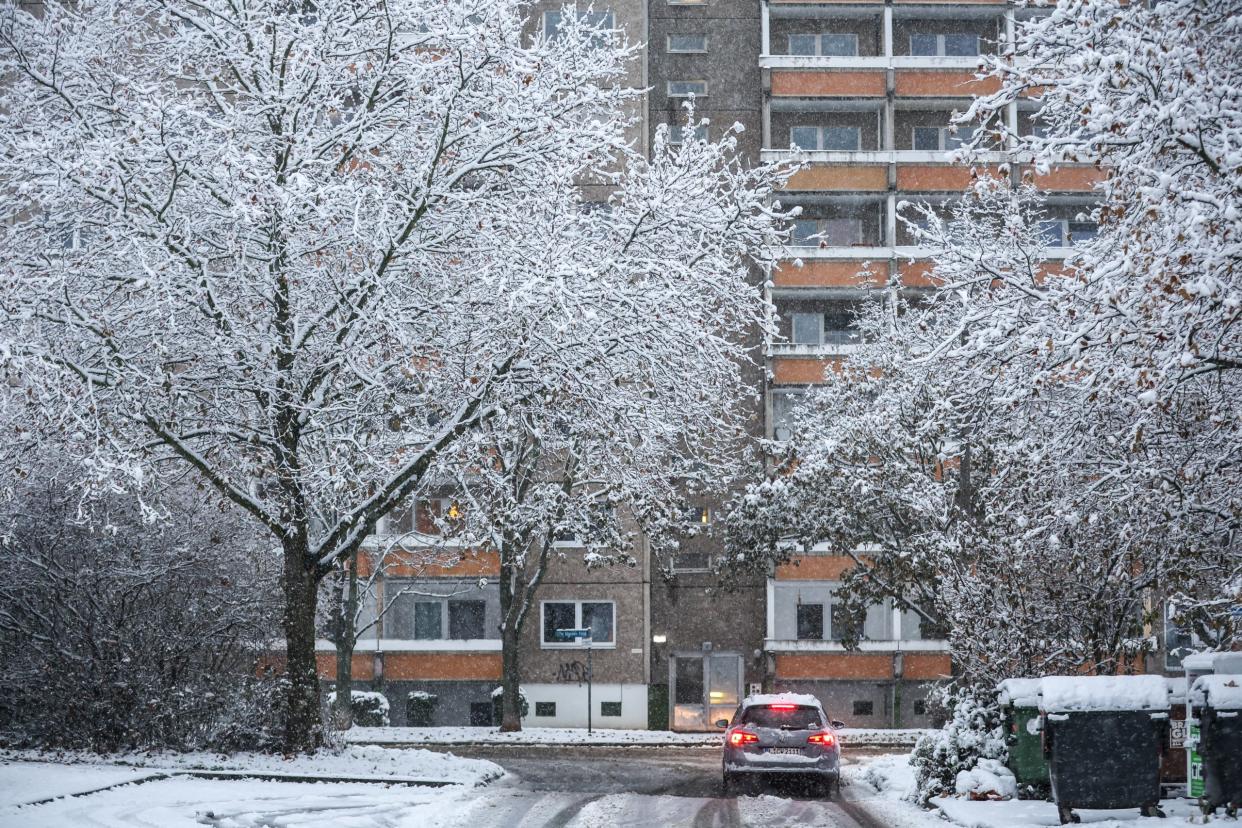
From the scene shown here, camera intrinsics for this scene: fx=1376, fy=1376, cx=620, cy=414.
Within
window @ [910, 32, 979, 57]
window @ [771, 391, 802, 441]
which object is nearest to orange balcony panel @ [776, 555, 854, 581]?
window @ [771, 391, 802, 441]

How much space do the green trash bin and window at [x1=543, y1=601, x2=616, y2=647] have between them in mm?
25876

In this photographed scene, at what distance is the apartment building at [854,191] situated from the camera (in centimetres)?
4116

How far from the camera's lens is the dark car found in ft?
59.8

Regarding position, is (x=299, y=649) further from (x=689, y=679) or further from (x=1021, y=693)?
(x=689, y=679)

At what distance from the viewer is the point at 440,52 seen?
61.4 feet

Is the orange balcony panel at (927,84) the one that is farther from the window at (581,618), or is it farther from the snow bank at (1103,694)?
the snow bank at (1103,694)

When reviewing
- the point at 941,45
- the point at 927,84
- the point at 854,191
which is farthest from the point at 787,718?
the point at 941,45

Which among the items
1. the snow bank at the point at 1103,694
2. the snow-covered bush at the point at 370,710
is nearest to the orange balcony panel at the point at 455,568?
the snow-covered bush at the point at 370,710

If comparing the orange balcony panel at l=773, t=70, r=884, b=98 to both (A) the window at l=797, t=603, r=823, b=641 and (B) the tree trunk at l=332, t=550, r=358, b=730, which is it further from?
(B) the tree trunk at l=332, t=550, r=358, b=730

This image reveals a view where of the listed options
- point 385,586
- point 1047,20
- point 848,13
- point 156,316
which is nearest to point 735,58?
point 848,13

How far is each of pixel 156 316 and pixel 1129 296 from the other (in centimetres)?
1154

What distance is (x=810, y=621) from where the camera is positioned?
138 ft

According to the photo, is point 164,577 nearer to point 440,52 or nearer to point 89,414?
point 89,414

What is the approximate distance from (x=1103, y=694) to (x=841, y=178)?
3112 cm
